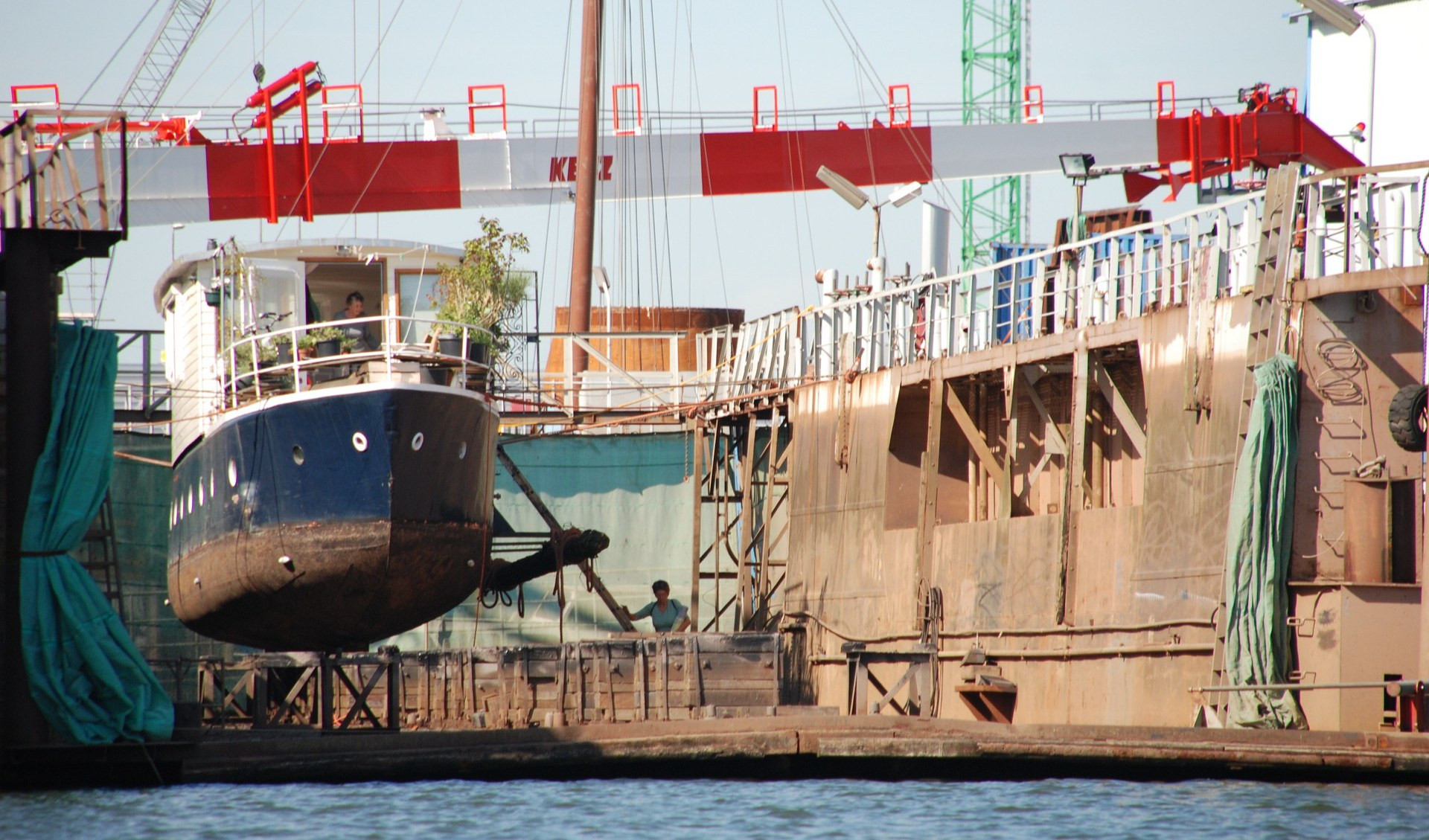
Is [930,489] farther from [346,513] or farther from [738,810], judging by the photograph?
[738,810]

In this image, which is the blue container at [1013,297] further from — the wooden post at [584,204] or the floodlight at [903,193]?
the wooden post at [584,204]

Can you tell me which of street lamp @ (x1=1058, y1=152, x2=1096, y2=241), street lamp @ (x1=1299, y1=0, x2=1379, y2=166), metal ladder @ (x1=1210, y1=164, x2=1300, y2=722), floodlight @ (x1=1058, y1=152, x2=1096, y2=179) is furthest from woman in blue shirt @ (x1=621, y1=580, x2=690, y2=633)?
street lamp @ (x1=1299, y1=0, x2=1379, y2=166)

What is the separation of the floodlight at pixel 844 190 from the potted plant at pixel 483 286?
4.37 meters

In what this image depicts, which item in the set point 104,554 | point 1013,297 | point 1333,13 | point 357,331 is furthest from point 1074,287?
point 104,554

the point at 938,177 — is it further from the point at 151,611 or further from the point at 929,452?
the point at 151,611

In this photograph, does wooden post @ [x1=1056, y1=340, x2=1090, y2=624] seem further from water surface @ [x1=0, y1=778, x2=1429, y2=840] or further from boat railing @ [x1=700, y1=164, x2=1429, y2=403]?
water surface @ [x1=0, y1=778, x2=1429, y2=840]

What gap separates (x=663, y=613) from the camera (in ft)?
82.3

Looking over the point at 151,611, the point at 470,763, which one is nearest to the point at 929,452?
the point at 470,763

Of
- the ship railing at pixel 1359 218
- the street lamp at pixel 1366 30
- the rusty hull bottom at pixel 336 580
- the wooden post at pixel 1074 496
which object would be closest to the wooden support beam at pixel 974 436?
the wooden post at pixel 1074 496

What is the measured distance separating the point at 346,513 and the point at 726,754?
228 inches

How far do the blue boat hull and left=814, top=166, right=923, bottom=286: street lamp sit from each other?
636 centimetres

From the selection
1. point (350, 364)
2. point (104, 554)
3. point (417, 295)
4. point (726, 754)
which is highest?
point (417, 295)

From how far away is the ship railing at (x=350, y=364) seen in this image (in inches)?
750

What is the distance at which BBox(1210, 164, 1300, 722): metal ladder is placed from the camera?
1564 cm
